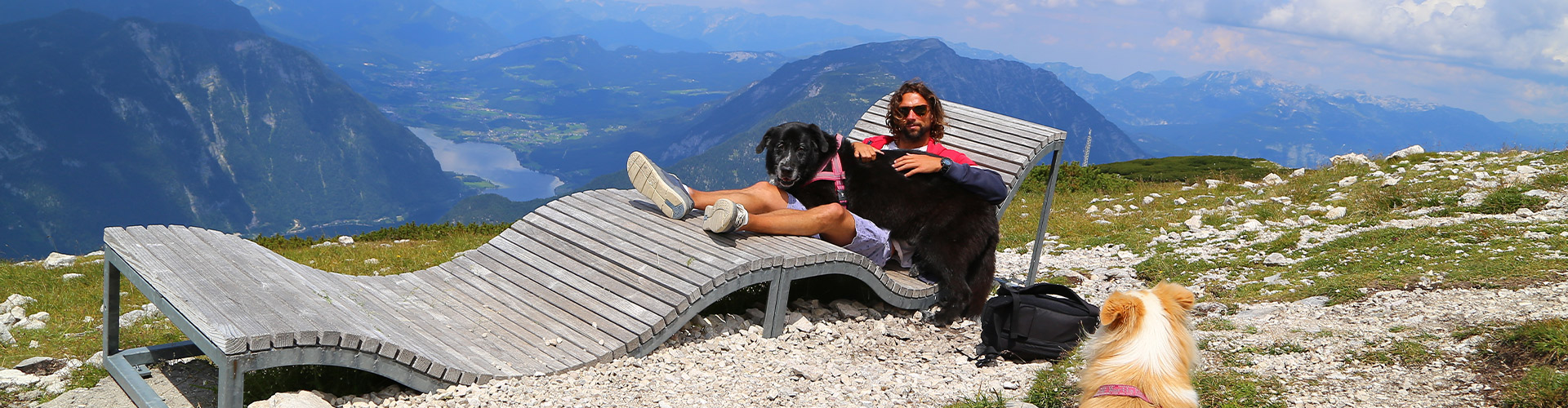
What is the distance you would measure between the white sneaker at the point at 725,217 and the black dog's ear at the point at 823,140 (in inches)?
30.9

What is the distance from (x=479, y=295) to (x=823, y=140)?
2495 mm

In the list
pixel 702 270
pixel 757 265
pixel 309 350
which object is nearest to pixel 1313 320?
pixel 757 265

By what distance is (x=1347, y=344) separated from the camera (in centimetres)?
420

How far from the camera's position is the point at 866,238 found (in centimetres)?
601

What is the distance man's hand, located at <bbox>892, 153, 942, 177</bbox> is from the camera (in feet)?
18.5

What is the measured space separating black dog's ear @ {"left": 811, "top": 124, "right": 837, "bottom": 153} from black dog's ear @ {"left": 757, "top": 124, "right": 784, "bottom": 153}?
0.23 metres

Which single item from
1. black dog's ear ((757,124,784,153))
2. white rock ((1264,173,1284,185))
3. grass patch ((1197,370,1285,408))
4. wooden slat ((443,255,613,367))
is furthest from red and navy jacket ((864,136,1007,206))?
white rock ((1264,173,1284,185))

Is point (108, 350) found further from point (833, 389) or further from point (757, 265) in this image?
point (833, 389)

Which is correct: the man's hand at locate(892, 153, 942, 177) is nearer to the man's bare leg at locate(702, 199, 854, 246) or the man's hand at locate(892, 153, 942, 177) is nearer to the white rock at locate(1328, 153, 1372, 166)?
the man's bare leg at locate(702, 199, 854, 246)

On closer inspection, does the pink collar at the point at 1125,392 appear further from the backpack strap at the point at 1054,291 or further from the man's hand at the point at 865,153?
the man's hand at the point at 865,153

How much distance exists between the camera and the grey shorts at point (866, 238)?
598 centimetres

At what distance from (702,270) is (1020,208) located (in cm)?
885

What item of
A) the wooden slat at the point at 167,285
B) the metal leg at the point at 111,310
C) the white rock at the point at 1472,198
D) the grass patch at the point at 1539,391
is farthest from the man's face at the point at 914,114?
the white rock at the point at 1472,198

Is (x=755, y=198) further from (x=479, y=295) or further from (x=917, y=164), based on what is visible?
(x=479, y=295)
